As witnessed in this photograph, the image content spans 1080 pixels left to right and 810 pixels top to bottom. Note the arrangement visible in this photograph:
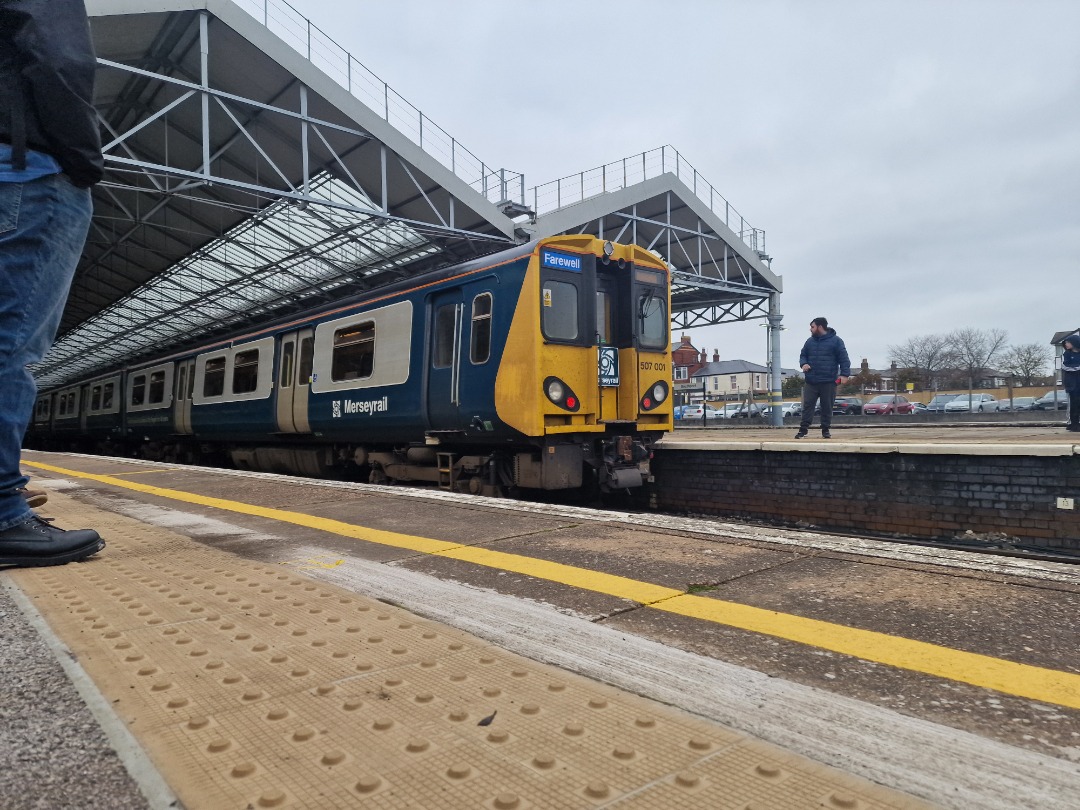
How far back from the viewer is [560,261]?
805 centimetres

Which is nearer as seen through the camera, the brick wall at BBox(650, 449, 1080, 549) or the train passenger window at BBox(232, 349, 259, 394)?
the brick wall at BBox(650, 449, 1080, 549)

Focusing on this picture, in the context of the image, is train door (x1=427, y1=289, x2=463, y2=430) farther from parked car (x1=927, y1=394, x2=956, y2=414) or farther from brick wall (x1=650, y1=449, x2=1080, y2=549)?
parked car (x1=927, y1=394, x2=956, y2=414)

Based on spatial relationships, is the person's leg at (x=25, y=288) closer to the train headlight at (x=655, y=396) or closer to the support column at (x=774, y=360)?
the train headlight at (x=655, y=396)

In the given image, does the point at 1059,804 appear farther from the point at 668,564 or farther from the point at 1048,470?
the point at 1048,470

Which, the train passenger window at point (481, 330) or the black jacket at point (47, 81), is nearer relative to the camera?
the black jacket at point (47, 81)

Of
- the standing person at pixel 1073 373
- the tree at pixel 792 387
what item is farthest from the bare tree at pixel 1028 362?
the standing person at pixel 1073 373

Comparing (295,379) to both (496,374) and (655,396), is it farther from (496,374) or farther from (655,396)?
(655,396)

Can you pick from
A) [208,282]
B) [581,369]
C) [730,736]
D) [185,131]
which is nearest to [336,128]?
[185,131]

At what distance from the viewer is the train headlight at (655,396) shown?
888 cm

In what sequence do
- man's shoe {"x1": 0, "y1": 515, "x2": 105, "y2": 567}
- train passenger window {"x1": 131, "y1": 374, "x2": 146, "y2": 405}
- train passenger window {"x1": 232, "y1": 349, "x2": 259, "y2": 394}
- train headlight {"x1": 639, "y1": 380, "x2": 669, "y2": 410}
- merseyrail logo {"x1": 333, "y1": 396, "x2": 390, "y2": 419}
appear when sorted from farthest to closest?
train passenger window {"x1": 131, "y1": 374, "x2": 146, "y2": 405} < train passenger window {"x1": 232, "y1": 349, "x2": 259, "y2": 394} < merseyrail logo {"x1": 333, "y1": 396, "x2": 390, "y2": 419} < train headlight {"x1": 639, "y1": 380, "x2": 669, "y2": 410} < man's shoe {"x1": 0, "y1": 515, "x2": 105, "y2": 567}

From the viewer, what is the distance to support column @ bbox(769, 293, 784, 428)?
2483 centimetres

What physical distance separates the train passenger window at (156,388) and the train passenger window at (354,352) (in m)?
8.36

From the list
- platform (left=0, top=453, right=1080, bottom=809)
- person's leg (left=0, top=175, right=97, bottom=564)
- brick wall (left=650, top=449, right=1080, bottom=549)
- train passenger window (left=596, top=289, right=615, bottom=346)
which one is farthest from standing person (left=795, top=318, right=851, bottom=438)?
person's leg (left=0, top=175, right=97, bottom=564)

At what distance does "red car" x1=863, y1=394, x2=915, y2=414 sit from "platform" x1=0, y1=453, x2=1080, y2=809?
42454 mm
